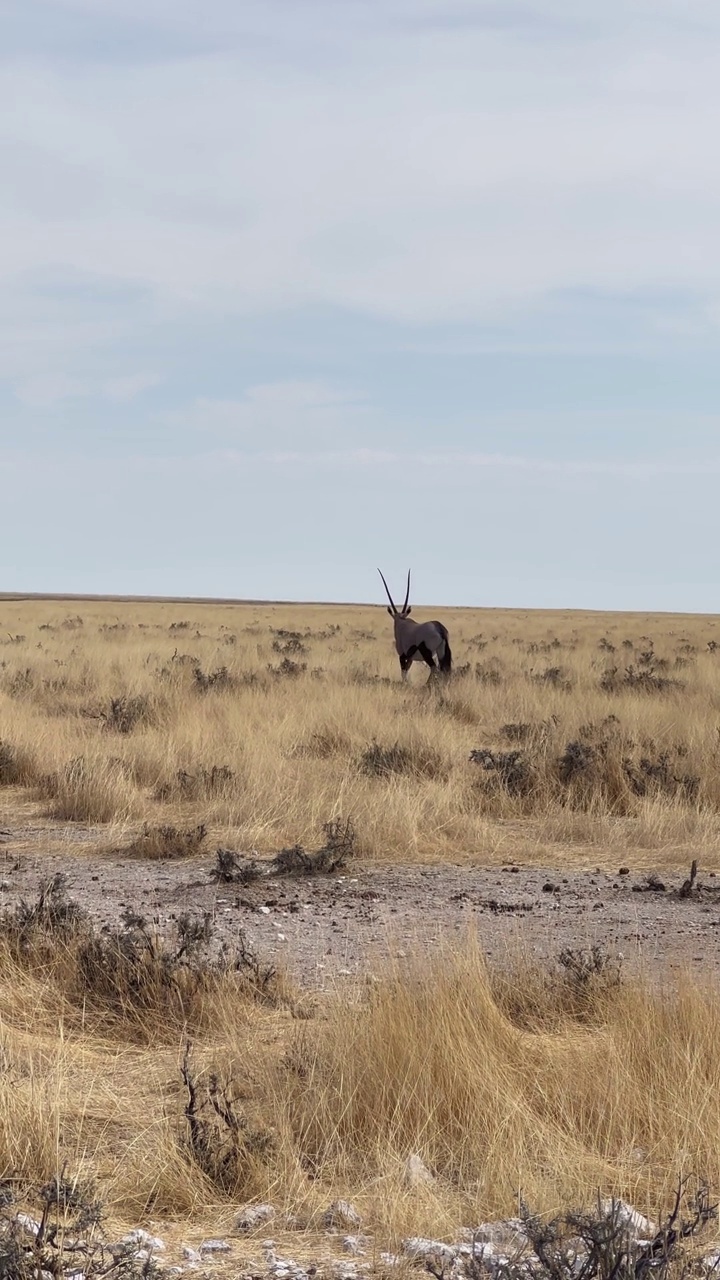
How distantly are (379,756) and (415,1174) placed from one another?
335 inches

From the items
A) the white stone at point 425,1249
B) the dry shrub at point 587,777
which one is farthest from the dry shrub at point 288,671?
the white stone at point 425,1249

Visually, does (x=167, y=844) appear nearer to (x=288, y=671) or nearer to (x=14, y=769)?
(x=14, y=769)

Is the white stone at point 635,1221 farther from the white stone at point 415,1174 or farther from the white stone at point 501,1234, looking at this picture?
the white stone at point 415,1174

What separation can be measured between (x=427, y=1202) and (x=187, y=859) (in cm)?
555

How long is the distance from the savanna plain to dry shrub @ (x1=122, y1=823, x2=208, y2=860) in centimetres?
2

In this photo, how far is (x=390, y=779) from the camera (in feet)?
36.7

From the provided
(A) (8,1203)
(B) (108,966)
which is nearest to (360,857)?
(B) (108,966)

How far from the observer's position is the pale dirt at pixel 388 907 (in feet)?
20.9

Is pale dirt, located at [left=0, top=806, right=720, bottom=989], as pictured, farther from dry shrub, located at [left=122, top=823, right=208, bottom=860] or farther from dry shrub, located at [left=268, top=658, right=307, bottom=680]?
dry shrub, located at [left=268, top=658, right=307, bottom=680]

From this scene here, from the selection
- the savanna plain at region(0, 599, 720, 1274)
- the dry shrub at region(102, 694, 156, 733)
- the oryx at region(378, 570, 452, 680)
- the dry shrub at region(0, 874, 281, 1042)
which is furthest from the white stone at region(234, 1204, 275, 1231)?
the oryx at region(378, 570, 452, 680)

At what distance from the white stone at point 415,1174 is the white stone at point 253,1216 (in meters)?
0.38

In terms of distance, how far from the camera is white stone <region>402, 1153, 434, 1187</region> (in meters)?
3.65

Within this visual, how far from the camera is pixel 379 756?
1220 cm

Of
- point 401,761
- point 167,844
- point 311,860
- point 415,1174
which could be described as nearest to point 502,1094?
point 415,1174
